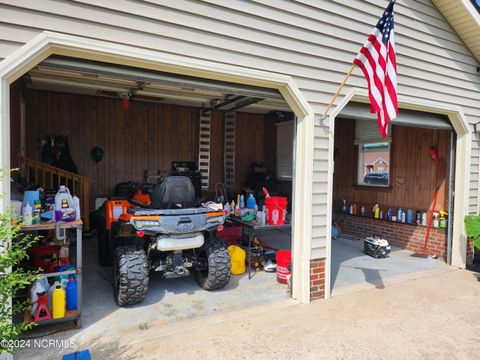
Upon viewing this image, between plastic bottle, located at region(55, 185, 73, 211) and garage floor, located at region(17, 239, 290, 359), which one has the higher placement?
plastic bottle, located at region(55, 185, 73, 211)

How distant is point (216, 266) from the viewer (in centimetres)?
386

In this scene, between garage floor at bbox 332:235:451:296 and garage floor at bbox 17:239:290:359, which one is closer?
garage floor at bbox 17:239:290:359

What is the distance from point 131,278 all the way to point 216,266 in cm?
99

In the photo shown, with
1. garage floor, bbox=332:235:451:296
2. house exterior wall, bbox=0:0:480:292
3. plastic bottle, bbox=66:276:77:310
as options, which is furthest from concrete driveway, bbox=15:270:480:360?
house exterior wall, bbox=0:0:480:292

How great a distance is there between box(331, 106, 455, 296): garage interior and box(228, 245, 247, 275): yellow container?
1.31 m

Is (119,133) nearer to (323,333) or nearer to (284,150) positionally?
(284,150)

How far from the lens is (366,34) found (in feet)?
13.7

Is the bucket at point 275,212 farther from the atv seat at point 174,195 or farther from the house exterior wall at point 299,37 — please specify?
the atv seat at point 174,195

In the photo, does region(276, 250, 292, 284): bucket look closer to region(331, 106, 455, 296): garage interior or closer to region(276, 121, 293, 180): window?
region(331, 106, 455, 296): garage interior

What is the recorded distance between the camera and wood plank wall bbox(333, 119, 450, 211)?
585cm

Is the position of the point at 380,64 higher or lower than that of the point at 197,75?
higher

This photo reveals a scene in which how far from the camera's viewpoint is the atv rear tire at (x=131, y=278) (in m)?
3.34

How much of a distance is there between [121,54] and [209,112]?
5795mm

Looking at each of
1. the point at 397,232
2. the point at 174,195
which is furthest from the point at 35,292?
the point at 397,232
